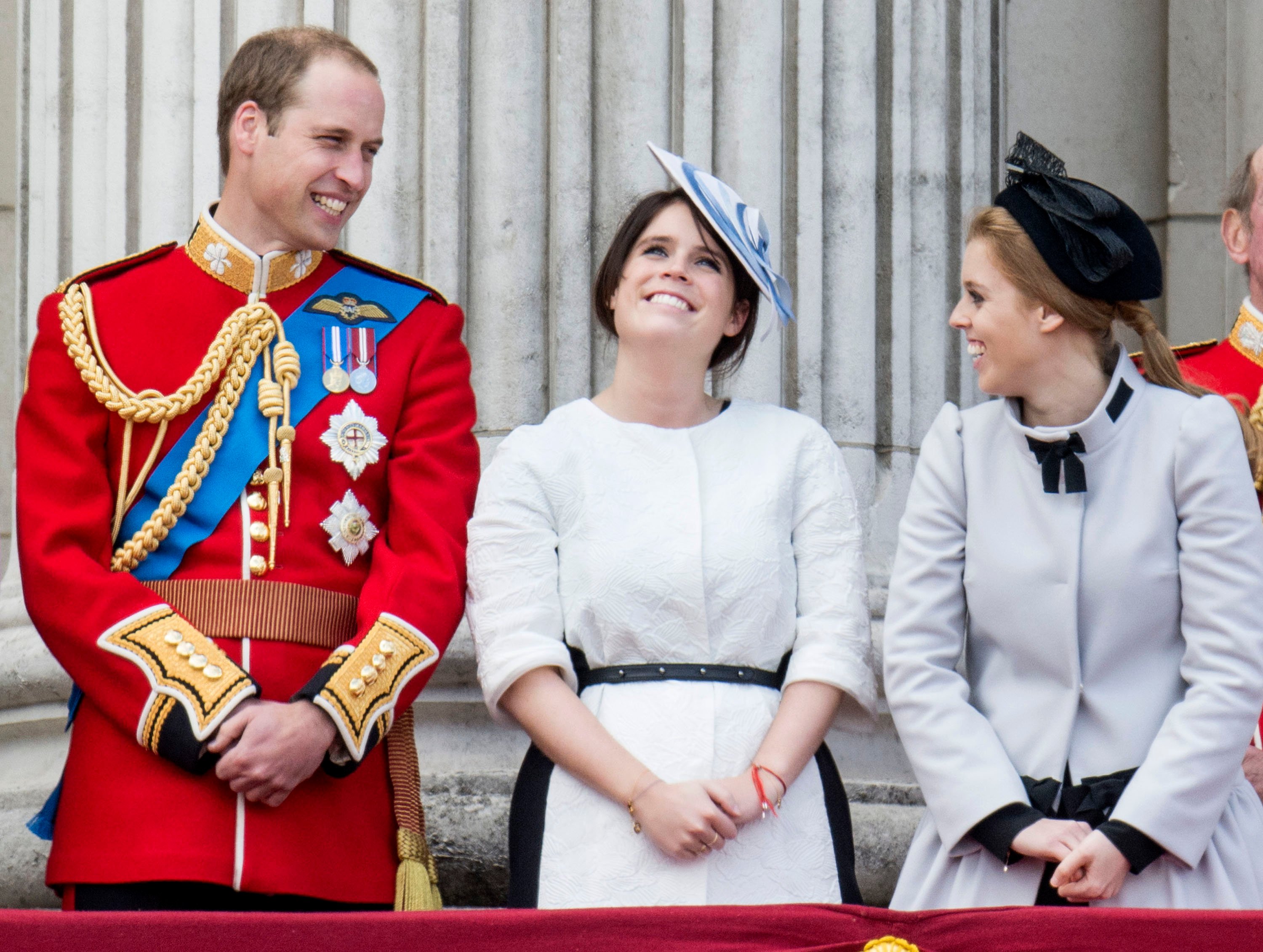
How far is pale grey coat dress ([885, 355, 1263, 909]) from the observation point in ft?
8.52

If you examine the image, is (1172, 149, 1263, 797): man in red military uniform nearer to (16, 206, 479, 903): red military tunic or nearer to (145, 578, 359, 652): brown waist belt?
(16, 206, 479, 903): red military tunic

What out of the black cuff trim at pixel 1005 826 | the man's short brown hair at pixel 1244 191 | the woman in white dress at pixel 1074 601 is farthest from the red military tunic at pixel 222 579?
the man's short brown hair at pixel 1244 191

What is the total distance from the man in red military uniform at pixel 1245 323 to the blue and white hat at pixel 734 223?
80 cm

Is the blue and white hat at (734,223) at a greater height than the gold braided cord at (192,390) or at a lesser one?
greater

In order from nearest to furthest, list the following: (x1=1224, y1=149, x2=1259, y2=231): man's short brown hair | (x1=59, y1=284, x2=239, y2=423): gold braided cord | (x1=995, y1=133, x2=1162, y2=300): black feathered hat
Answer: (x1=995, y1=133, x2=1162, y2=300): black feathered hat < (x1=59, y1=284, x2=239, y2=423): gold braided cord < (x1=1224, y1=149, x2=1259, y2=231): man's short brown hair

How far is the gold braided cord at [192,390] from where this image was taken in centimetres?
287

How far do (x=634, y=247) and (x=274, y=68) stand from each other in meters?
0.66

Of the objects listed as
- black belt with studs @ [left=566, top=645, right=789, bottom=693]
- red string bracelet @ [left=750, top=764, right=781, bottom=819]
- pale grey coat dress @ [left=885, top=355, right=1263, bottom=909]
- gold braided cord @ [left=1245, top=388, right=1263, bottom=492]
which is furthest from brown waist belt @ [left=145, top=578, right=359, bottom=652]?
gold braided cord @ [left=1245, top=388, right=1263, bottom=492]

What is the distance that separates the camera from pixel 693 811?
8.76 feet

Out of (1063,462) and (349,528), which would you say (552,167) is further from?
(1063,462)

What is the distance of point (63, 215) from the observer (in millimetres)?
4207

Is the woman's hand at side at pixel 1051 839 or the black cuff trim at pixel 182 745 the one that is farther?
the black cuff trim at pixel 182 745

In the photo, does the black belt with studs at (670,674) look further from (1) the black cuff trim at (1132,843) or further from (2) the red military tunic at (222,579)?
(1) the black cuff trim at (1132,843)

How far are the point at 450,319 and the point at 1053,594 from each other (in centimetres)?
111
